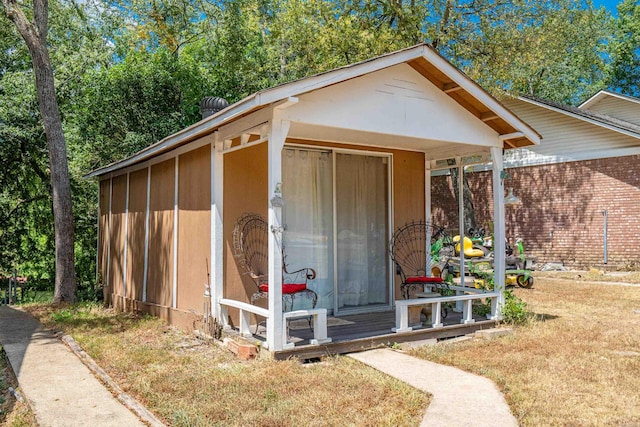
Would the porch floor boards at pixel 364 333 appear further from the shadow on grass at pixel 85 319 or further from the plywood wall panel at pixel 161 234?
A: the shadow on grass at pixel 85 319

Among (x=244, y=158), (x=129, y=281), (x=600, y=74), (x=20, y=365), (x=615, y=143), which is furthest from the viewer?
(x=600, y=74)

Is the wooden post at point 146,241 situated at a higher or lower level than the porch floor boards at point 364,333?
higher

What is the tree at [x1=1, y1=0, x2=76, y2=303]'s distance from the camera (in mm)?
9977

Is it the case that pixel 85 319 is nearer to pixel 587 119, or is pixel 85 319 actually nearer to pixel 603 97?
pixel 587 119

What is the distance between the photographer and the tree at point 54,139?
32.7 ft

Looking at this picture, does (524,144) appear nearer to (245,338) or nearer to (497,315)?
(497,315)

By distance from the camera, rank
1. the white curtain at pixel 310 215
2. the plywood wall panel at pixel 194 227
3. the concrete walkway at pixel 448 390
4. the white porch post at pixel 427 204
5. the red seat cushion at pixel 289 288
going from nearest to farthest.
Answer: the concrete walkway at pixel 448 390
the red seat cushion at pixel 289 288
the plywood wall panel at pixel 194 227
the white curtain at pixel 310 215
the white porch post at pixel 427 204

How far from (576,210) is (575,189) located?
1.96 feet

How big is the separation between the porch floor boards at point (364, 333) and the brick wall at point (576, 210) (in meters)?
9.17

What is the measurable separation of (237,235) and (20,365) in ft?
8.61

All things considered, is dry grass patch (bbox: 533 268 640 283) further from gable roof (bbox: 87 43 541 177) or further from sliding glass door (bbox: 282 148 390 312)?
sliding glass door (bbox: 282 148 390 312)

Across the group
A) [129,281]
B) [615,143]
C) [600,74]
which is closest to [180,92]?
[129,281]

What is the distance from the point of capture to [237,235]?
256 inches

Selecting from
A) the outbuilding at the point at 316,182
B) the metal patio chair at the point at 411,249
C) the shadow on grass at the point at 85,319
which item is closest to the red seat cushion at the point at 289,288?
the outbuilding at the point at 316,182
